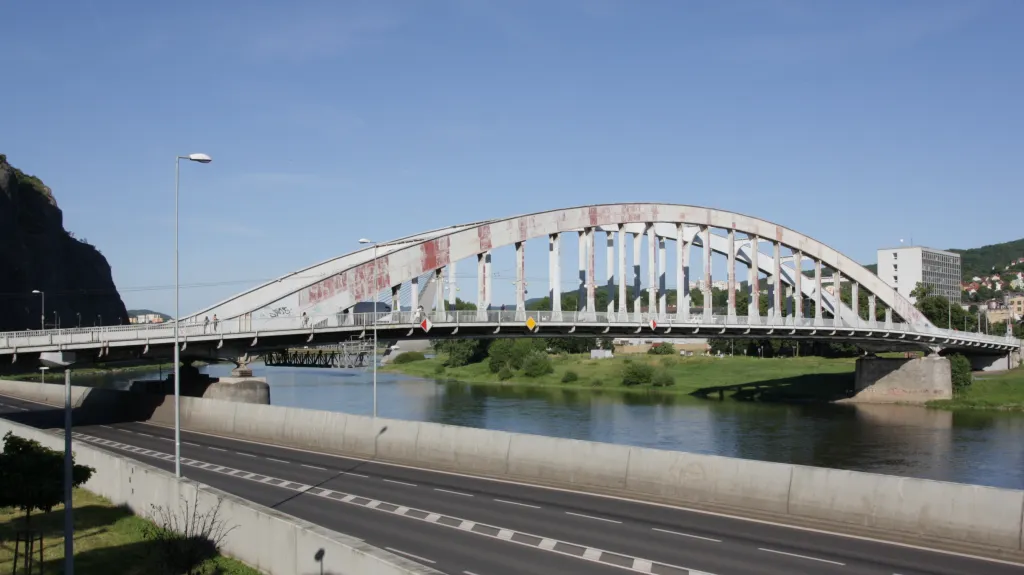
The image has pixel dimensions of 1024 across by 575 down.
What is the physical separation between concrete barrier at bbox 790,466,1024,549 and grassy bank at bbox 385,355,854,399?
231 ft

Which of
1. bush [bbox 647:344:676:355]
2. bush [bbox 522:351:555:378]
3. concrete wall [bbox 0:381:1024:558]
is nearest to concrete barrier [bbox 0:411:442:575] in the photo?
concrete wall [bbox 0:381:1024:558]

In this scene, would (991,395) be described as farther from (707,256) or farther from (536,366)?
(536,366)

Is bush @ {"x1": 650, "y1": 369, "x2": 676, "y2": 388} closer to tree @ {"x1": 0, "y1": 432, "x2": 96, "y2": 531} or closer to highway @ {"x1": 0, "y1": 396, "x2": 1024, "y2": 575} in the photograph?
highway @ {"x1": 0, "y1": 396, "x2": 1024, "y2": 575}

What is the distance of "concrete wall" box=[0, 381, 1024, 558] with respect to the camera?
1864 cm

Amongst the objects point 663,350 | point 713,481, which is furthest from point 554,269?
point 663,350

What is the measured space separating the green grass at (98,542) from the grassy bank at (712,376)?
7468 cm

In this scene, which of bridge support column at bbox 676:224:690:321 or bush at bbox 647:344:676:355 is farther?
bush at bbox 647:344:676:355

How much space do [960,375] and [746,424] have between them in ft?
111

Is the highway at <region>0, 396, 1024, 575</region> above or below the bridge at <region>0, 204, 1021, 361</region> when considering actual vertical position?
below

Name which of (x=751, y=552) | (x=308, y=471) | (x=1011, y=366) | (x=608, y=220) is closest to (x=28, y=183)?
(x=608, y=220)

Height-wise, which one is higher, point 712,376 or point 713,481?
point 713,481

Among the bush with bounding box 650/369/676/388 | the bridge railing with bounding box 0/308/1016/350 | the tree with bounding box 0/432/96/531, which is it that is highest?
the bridge railing with bounding box 0/308/1016/350

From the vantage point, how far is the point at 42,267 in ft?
402

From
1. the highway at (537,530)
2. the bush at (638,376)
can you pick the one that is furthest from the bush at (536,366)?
the highway at (537,530)
